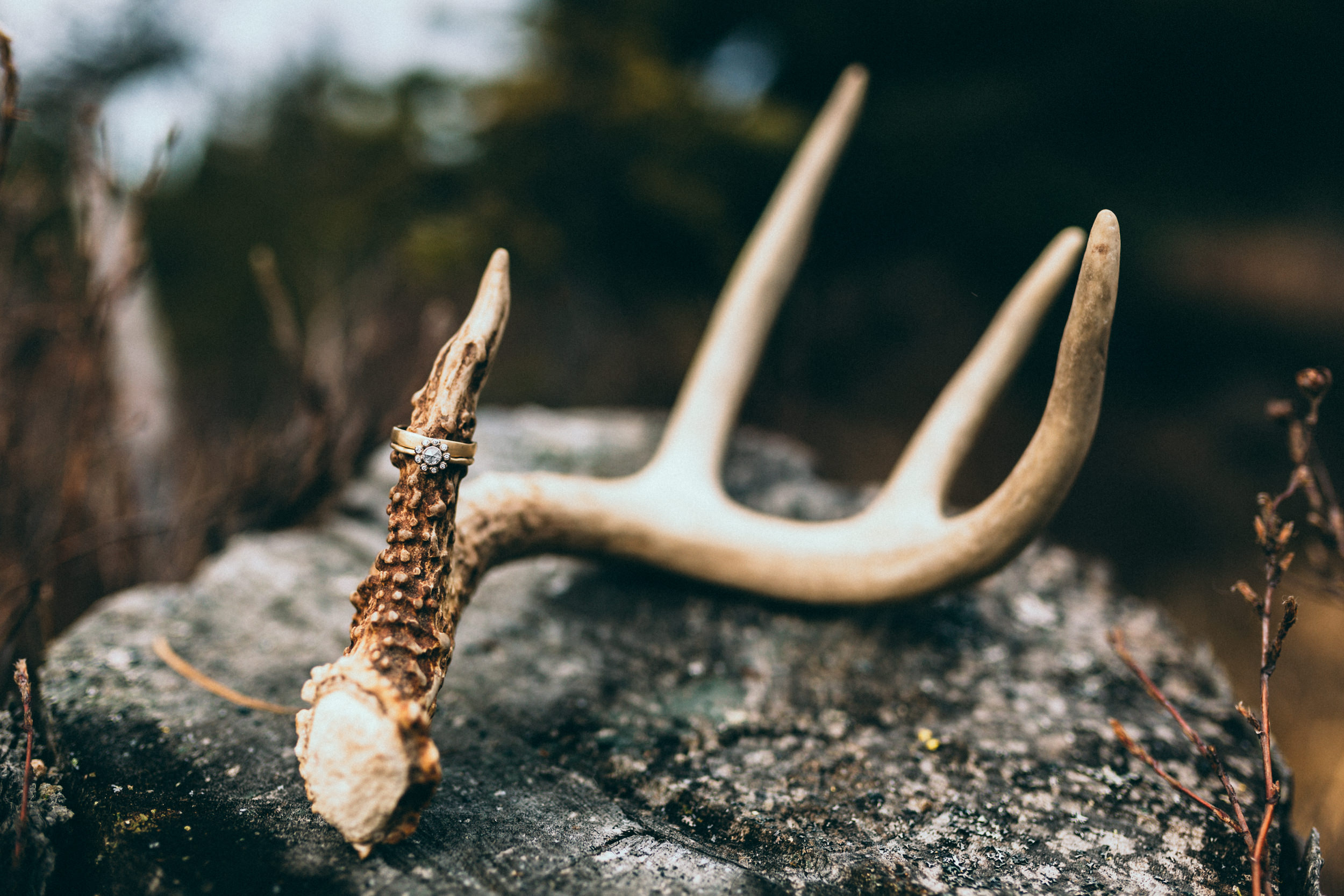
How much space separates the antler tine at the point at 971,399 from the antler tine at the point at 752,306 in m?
0.42

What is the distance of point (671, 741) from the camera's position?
124 cm

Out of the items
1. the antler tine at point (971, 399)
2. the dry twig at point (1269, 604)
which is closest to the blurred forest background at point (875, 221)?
the antler tine at point (971, 399)

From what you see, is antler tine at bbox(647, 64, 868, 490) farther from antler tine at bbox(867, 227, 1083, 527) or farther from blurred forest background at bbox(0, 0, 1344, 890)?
blurred forest background at bbox(0, 0, 1344, 890)

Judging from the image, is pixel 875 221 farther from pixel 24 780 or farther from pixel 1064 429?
pixel 24 780

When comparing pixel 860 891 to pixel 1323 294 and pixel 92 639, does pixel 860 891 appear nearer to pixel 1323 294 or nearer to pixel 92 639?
pixel 92 639

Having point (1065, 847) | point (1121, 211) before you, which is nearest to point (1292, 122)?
point (1121, 211)

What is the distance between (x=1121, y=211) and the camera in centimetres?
333

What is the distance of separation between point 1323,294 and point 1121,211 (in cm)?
145

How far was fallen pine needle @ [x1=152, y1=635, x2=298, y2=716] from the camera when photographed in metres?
1.19

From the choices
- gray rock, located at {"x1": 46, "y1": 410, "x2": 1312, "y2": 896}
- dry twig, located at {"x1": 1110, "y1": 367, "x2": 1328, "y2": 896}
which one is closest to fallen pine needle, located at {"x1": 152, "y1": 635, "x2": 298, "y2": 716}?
gray rock, located at {"x1": 46, "y1": 410, "x2": 1312, "y2": 896}

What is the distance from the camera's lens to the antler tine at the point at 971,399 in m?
1.46

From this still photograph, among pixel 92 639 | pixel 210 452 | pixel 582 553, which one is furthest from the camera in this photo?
pixel 210 452

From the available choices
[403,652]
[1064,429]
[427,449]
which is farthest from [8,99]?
[1064,429]

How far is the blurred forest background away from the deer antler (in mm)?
1312
